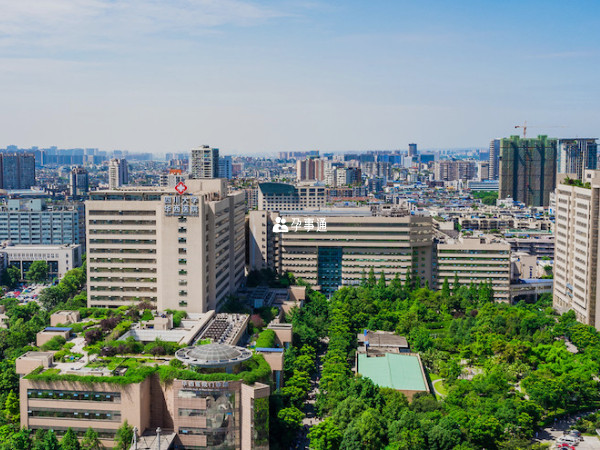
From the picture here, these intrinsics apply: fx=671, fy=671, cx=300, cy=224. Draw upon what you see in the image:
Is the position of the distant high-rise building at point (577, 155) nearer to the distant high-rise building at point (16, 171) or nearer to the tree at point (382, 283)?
the tree at point (382, 283)

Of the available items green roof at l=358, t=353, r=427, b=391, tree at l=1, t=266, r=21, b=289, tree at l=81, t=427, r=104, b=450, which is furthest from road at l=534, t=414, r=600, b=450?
tree at l=1, t=266, r=21, b=289

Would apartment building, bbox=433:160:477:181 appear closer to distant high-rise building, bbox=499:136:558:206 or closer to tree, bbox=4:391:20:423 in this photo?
distant high-rise building, bbox=499:136:558:206

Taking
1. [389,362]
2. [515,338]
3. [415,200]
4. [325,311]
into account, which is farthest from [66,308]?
[415,200]

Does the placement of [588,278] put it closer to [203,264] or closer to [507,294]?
[507,294]

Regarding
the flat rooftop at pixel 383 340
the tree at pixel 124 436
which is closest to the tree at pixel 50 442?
the tree at pixel 124 436

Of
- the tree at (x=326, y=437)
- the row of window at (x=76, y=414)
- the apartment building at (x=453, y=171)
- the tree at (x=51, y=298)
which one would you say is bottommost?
the tree at (x=326, y=437)

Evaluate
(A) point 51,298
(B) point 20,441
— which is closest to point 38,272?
(A) point 51,298

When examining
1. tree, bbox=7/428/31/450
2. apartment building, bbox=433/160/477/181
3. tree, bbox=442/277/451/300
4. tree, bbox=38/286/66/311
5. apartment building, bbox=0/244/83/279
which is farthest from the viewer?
apartment building, bbox=433/160/477/181
